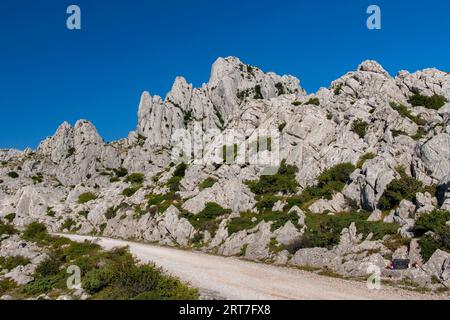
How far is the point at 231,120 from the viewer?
85688mm

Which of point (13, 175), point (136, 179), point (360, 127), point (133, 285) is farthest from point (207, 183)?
point (13, 175)

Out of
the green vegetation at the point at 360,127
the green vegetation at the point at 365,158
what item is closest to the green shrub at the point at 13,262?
the green vegetation at the point at 365,158

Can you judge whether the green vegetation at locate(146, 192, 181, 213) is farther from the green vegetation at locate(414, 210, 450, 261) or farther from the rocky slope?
the green vegetation at locate(414, 210, 450, 261)

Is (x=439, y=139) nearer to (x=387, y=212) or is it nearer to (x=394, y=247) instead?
(x=387, y=212)

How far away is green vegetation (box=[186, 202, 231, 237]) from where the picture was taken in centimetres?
4784

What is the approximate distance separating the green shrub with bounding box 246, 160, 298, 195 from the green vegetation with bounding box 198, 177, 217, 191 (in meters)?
Result: 6.32

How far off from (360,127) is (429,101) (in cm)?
1595

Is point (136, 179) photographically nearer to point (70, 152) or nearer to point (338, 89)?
point (70, 152)

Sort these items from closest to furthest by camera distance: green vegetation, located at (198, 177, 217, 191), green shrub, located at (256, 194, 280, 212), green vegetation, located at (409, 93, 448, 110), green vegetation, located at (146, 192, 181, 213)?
green shrub, located at (256, 194, 280, 212) → green vegetation, located at (146, 192, 181, 213) → green vegetation, located at (198, 177, 217, 191) → green vegetation, located at (409, 93, 448, 110)

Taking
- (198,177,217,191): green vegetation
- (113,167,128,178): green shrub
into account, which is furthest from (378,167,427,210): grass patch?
(113,167,128,178): green shrub

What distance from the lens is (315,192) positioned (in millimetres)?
50125

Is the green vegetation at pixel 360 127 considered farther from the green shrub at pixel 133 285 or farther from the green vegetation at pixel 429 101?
the green shrub at pixel 133 285

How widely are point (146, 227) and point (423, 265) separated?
38085 millimetres
